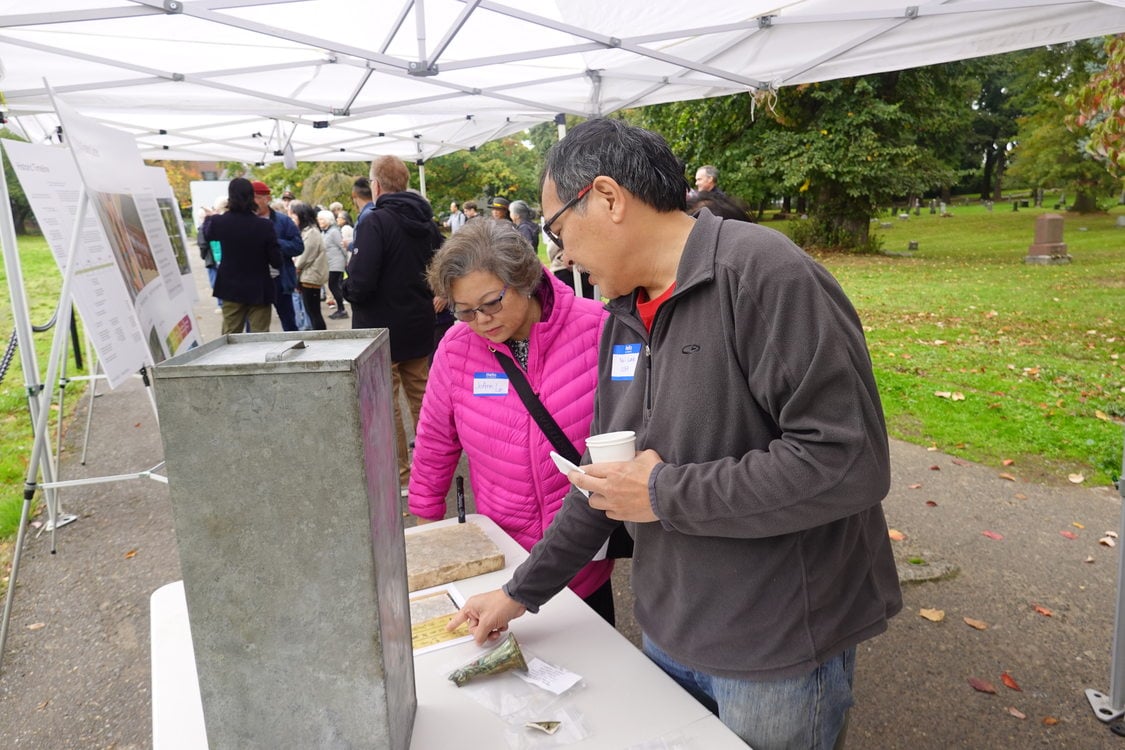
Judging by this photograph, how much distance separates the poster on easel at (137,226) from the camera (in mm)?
3492

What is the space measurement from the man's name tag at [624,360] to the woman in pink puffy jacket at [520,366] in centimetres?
64

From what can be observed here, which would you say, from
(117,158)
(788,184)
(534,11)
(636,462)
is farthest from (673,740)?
(788,184)

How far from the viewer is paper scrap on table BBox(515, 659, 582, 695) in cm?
142

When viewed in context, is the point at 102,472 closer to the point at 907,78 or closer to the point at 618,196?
the point at 618,196

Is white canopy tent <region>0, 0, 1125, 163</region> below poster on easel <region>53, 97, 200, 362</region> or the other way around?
the other way around

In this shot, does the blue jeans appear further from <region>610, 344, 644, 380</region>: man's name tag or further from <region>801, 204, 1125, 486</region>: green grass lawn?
<region>801, 204, 1125, 486</region>: green grass lawn

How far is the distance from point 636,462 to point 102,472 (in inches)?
227

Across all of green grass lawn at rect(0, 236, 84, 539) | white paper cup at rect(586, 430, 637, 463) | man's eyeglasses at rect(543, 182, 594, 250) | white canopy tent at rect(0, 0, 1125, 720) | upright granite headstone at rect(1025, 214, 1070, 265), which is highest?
white canopy tent at rect(0, 0, 1125, 720)

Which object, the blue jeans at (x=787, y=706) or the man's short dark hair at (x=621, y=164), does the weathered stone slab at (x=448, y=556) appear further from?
the man's short dark hair at (x=621, y=164)

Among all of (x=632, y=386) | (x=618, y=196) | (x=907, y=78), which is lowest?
(x=632, y=386)

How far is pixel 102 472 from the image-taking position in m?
5.71

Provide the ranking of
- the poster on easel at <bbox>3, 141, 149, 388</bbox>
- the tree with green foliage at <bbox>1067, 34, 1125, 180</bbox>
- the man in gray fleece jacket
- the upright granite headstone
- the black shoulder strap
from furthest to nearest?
1. the upright granite headstone
2. the poster on easel at <bbox>3, 141, 149, 388</bbox>
3. the tree with green foliage at <bbox>1067, 34, 1125, 180</bbox>
4. the black shoulder strap
5. the man in gray fleece jacket

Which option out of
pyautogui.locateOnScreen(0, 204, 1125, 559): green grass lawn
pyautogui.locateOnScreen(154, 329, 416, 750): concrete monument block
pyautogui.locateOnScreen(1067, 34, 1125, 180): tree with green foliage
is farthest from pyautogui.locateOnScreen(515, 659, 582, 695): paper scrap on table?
pyautogui.locateOnScreen(0, 204, 1125, 559): green grass lawn

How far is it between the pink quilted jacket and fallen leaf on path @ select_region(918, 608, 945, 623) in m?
2.11
